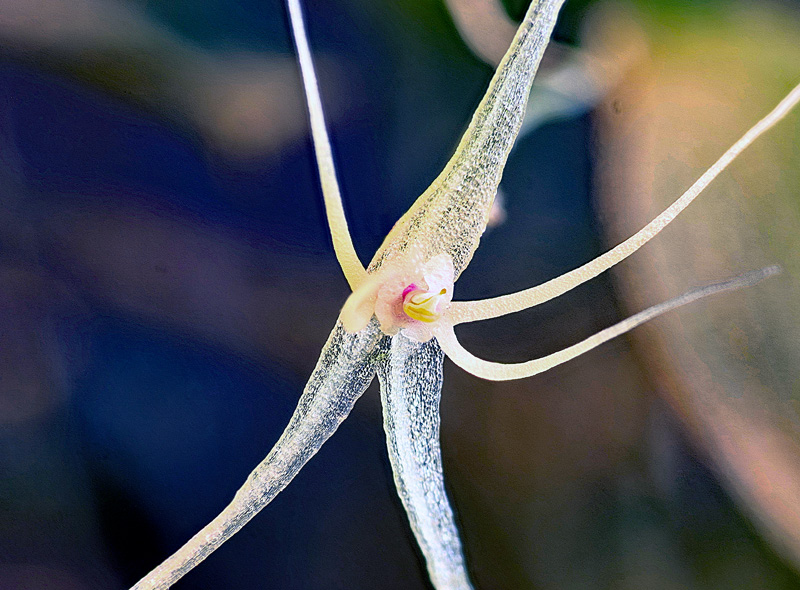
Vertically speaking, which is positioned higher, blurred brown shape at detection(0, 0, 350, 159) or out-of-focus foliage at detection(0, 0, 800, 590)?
blurred brown shape at detection(0, 0, 350, 159)

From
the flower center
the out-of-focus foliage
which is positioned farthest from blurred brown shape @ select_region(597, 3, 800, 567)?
the flower center

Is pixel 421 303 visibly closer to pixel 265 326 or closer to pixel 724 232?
pixel 265 326

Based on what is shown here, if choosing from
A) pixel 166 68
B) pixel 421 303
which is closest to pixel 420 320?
pixel 421 303

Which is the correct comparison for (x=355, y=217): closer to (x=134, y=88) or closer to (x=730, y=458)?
(x=134, y=88)

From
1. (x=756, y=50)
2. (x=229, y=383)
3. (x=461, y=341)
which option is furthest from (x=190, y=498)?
(x=756, y=50)

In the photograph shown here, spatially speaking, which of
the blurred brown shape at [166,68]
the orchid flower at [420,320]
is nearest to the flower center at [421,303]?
the orchid flower at [420,320]

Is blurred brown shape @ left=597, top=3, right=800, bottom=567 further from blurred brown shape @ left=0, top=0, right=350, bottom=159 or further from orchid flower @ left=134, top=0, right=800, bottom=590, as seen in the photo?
blurred brown shape @ left=0, top=0, right=350, bottom=159

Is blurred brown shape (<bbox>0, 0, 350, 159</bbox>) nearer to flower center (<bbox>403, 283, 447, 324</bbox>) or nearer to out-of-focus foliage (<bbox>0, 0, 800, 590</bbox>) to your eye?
out-of-focus foliage (<bbox>0, 0, 800, 590</bbox>)
